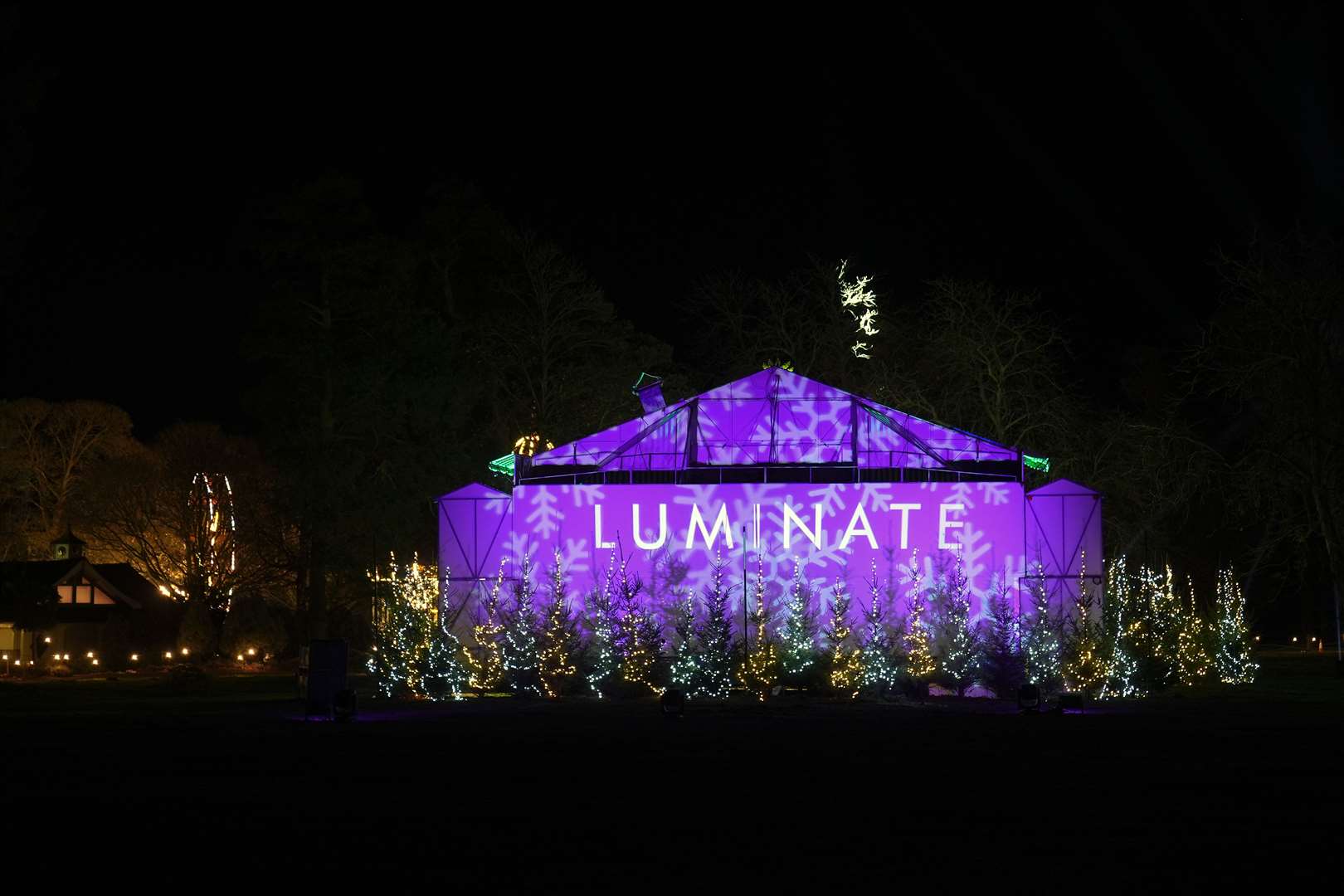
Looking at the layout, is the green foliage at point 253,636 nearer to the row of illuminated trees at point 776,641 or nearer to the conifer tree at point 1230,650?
the row of illuminated trees at point 776,641

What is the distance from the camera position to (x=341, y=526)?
38531 millimetres

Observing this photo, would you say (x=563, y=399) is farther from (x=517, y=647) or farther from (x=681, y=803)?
(x=681, y=803)

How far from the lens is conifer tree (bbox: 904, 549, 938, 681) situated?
1037 inches

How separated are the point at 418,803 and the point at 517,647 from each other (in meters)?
14.9

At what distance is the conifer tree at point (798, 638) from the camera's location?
26.5 m

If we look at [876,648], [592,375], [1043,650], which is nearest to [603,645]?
[876,648]

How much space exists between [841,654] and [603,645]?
382cm

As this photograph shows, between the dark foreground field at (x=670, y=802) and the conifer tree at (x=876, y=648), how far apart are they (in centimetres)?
440

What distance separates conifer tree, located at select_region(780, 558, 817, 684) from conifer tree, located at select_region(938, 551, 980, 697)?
83.1 inches

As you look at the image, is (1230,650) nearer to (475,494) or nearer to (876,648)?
(876,648)

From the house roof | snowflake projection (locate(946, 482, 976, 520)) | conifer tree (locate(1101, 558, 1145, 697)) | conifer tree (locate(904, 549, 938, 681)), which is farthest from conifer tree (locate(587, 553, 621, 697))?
the house roof

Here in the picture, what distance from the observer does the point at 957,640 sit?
26594mm

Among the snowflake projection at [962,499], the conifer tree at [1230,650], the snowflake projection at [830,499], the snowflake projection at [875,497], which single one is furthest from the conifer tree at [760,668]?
the conifer tree at [1230,650]

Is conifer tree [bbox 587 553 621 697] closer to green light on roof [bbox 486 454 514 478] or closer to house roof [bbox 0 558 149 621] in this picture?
green light on roof [bbox 486 454 514 478]
